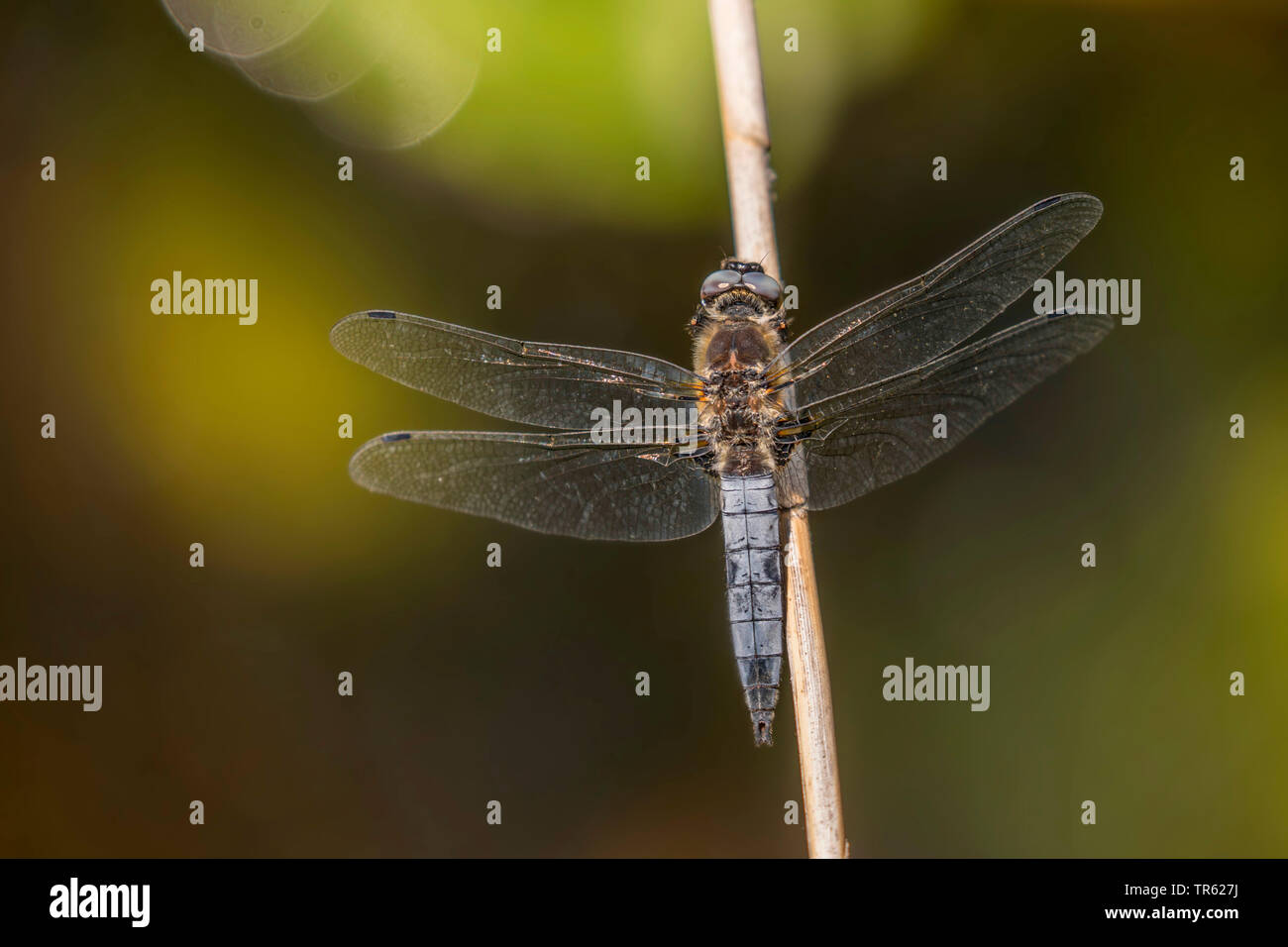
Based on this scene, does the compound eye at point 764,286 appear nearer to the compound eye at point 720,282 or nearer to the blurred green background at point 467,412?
the compound eye at point 720,282

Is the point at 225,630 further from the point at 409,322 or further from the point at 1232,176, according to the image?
the point at 1232,176

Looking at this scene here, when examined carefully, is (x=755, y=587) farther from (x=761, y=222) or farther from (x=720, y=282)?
(x=761, y=222)

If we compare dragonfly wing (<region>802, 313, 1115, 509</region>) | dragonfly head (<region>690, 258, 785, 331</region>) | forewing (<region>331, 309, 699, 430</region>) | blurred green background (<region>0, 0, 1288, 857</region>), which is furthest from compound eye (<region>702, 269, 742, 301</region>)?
blurred green background (<region>0, 0, 1288, 857</region>)

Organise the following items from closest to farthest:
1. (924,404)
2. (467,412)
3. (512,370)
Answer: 1. (924,404)
2. (512,370)
3. (467,412)

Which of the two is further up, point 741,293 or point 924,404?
point 741,293

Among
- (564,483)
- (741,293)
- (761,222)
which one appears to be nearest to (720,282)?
(741,293)
